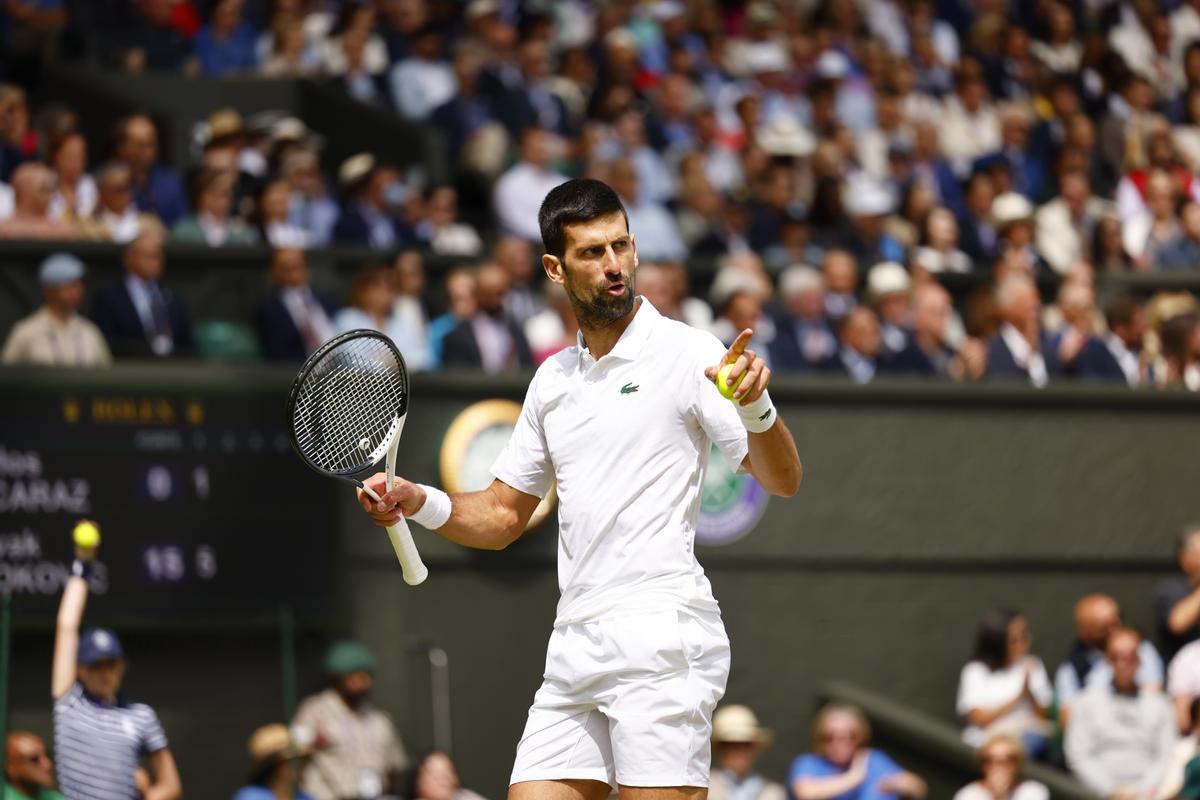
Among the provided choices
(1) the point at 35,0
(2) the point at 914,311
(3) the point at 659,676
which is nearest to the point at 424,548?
(2) the point at 914,311

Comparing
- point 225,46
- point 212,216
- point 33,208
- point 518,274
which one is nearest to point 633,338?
point 518,274

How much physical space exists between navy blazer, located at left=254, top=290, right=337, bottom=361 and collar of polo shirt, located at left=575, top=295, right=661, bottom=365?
605cm

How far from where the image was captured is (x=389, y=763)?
10039 mm

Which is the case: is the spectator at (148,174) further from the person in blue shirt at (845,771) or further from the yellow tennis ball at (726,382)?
the yellow tennis ball at (726,382)

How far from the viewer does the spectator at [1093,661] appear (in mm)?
10812

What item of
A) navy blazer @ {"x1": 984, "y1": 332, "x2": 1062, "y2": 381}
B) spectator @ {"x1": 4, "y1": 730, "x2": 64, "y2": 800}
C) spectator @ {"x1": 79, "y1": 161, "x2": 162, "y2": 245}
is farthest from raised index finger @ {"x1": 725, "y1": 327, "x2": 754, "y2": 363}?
navy blazer @ {"x1": 984, "y1": 332, "x2": 1062, "y2": 381}

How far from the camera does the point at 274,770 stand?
920 cm

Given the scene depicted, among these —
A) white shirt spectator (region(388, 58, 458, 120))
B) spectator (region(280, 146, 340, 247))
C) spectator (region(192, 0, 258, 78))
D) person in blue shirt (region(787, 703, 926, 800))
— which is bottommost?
person in blue shirt (region(787, 703, 926, 800))

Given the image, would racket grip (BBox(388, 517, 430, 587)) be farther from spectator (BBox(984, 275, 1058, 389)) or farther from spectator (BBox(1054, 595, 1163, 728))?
spectator (BBox(984, 275, 1058, 389))

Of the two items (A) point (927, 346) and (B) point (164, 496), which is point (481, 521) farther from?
(A) point (927, 346)

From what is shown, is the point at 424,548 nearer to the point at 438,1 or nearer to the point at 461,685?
the point at 461,685

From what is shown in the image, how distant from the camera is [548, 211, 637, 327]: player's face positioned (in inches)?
194

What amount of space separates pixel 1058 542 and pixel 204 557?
4.92 m

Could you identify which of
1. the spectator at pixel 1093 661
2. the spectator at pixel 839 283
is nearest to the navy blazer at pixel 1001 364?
the spectator at pixel 839 283
